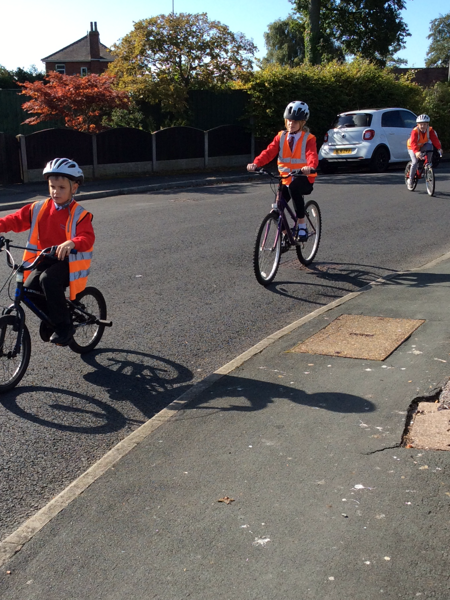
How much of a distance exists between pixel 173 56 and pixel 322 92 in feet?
18.8

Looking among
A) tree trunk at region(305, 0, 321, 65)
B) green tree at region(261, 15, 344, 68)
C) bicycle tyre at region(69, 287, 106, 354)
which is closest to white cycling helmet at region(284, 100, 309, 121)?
bicycle tyre at region(69, 287, 106, 354)

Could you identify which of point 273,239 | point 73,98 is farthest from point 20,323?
point 73,98

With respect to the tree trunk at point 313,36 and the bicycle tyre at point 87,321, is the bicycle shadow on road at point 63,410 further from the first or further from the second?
the tree trunk at point 313,36

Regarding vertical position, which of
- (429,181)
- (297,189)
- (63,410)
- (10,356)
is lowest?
(63,410)

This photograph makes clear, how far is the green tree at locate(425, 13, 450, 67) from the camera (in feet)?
327

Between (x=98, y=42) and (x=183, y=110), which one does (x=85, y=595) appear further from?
(x=98, y=42)

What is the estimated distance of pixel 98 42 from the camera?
6900 cm

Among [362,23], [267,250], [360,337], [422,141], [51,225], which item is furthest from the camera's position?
[362,23]

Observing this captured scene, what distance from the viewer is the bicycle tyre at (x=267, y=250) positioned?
7.70m

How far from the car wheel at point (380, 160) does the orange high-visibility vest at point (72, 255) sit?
16.6 metres

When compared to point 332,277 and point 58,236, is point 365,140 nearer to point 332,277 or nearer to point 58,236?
point 332,277

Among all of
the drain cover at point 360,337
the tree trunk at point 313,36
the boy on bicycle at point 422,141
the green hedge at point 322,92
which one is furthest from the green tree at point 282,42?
the drain cover at point 360,337

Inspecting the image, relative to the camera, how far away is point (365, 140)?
20328mm

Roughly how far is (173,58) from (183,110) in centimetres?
177
